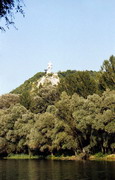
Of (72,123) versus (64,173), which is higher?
(72,123)

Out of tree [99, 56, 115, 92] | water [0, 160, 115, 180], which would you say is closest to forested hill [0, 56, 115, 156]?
tree [99, 56, 115, 92]

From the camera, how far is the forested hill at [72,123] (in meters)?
61.5

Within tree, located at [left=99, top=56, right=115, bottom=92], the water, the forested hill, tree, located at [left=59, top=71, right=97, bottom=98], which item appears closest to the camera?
the water

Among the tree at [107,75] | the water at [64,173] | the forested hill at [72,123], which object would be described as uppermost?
the tree at [107,75]

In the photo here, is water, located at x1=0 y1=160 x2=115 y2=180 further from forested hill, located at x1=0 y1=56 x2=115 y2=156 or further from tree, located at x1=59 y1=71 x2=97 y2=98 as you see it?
tree, located at x1=59 y1=71 x2=97 y2=98

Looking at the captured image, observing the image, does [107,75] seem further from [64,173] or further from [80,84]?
[64,173]

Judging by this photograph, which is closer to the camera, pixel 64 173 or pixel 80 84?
pixel 64 173

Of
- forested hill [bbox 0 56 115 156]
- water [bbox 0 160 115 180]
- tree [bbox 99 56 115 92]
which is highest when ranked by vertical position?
tree [bbox 99 56 115 92]

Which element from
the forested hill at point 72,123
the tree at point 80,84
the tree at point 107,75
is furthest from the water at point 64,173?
the tree at point 80,84

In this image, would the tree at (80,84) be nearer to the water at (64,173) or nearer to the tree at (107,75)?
the tree at (107,75)

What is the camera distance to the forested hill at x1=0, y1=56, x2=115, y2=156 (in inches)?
2422

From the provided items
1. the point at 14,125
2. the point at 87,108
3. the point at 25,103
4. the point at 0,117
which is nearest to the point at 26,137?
the point at 14,125

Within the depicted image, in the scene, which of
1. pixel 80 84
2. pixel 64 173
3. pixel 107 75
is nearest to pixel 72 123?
pixel 107 75

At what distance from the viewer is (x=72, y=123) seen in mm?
67500
